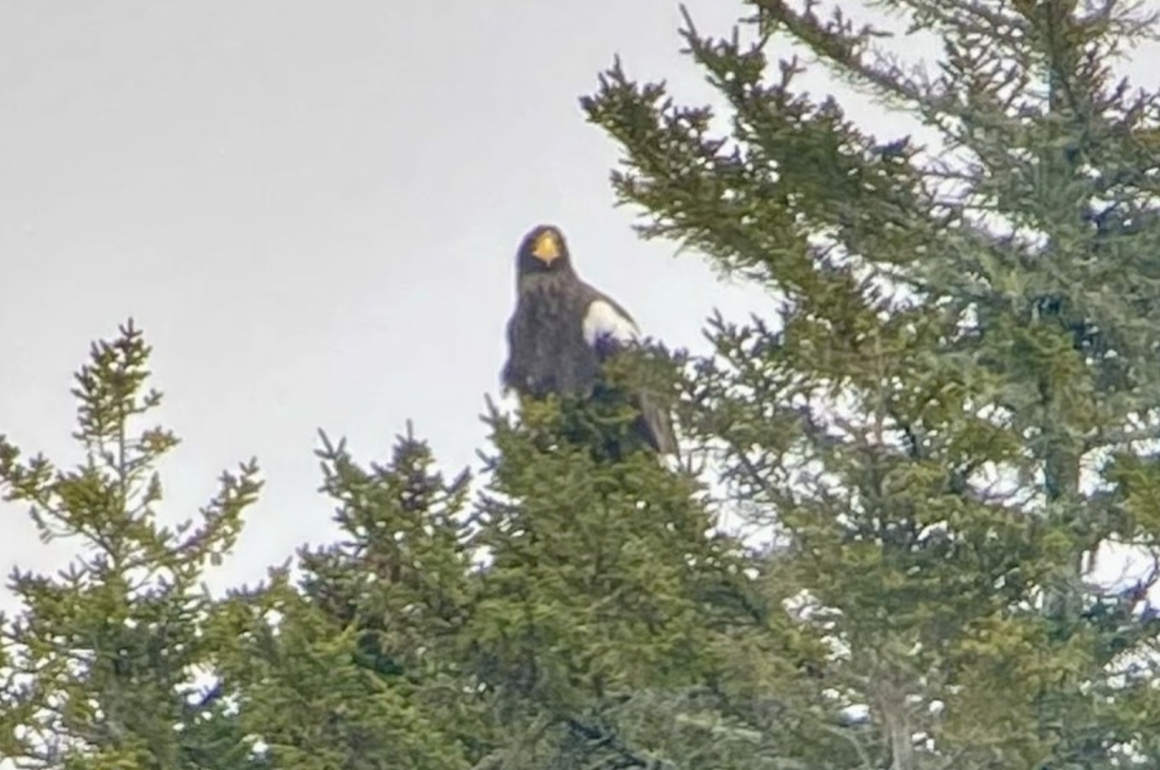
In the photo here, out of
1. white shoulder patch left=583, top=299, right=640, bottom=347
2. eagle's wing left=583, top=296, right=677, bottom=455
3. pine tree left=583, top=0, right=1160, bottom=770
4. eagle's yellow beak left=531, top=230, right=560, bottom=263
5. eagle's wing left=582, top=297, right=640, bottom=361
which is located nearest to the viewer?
pine tree left=583, top=0, right=1160, bottom=770

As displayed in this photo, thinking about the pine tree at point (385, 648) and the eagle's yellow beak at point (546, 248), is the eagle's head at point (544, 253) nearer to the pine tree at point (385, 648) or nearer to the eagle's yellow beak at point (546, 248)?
the eagle's yellow beak at point (546, 248)

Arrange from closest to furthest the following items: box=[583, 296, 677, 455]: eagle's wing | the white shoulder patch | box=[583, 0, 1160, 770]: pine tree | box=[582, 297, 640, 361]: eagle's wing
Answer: box=[583, 0, 1160, 770]: pine tree < box=[583, 296, 677, 455]: eagle's wing < box=[582, 297, 640, 361]: eagle's wing < the white shoulder patch

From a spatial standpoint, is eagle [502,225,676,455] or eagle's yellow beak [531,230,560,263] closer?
eagle [502,225,676,455]

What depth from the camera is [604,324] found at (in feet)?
36.9

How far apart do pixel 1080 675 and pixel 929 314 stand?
1.16 metres

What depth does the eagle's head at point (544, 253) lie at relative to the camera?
11727 millimetres

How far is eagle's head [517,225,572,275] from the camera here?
1173 centimetres

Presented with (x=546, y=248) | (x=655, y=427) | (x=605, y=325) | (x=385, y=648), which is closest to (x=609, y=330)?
(x=605, y=325)

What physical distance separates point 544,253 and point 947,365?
3937mm

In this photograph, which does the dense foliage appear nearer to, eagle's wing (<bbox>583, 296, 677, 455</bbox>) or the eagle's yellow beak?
eagle's wing (<bbox>583, 296, 677, 455</bbox>)

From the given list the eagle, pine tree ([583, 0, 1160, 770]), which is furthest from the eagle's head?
pine tree ([583, 0, 1160, 770])

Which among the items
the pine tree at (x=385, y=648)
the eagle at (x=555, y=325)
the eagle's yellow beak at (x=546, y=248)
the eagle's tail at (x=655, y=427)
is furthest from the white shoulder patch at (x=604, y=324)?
the pine tree at (x=385, y=648)

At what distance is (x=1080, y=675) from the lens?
26.9ft

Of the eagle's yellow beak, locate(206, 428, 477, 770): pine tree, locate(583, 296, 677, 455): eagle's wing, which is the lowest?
locate(206, 428, 477, 770): pine tree
